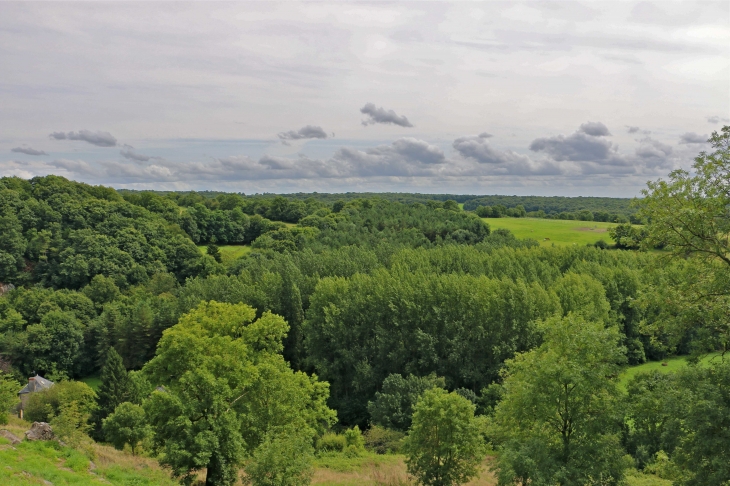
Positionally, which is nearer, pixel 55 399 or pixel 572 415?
pixel 572 415

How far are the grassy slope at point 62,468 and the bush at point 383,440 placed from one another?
1538cm

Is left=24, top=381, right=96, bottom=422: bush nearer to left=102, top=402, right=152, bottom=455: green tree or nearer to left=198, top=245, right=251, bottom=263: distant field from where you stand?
left=102, top=402, right=152, bottom=455: green tree

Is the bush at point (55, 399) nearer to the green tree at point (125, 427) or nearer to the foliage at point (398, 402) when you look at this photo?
the green tree at point (125, 427)

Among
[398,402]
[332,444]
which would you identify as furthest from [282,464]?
[398,402]

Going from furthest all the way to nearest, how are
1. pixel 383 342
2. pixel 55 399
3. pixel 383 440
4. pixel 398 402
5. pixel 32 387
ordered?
pixel 32 387
pixel 383 342
pixel 55 399
pixel 398 402
pixel 383 440

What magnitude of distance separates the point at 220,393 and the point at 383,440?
16.1 m

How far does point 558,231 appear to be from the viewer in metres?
101

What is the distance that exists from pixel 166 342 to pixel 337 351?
24.4 metres

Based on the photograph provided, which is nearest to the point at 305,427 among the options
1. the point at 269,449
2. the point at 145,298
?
the point at 269,449

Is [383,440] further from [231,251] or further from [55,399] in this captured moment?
[231,251]

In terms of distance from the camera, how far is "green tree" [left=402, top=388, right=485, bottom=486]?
67.5 feet

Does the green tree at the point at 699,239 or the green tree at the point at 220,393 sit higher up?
the green tree at the point at 699,239

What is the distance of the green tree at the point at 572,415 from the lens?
1697 centimetres

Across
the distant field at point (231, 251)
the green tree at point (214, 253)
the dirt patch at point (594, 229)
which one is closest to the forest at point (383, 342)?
the green tree at point (214, 253)
